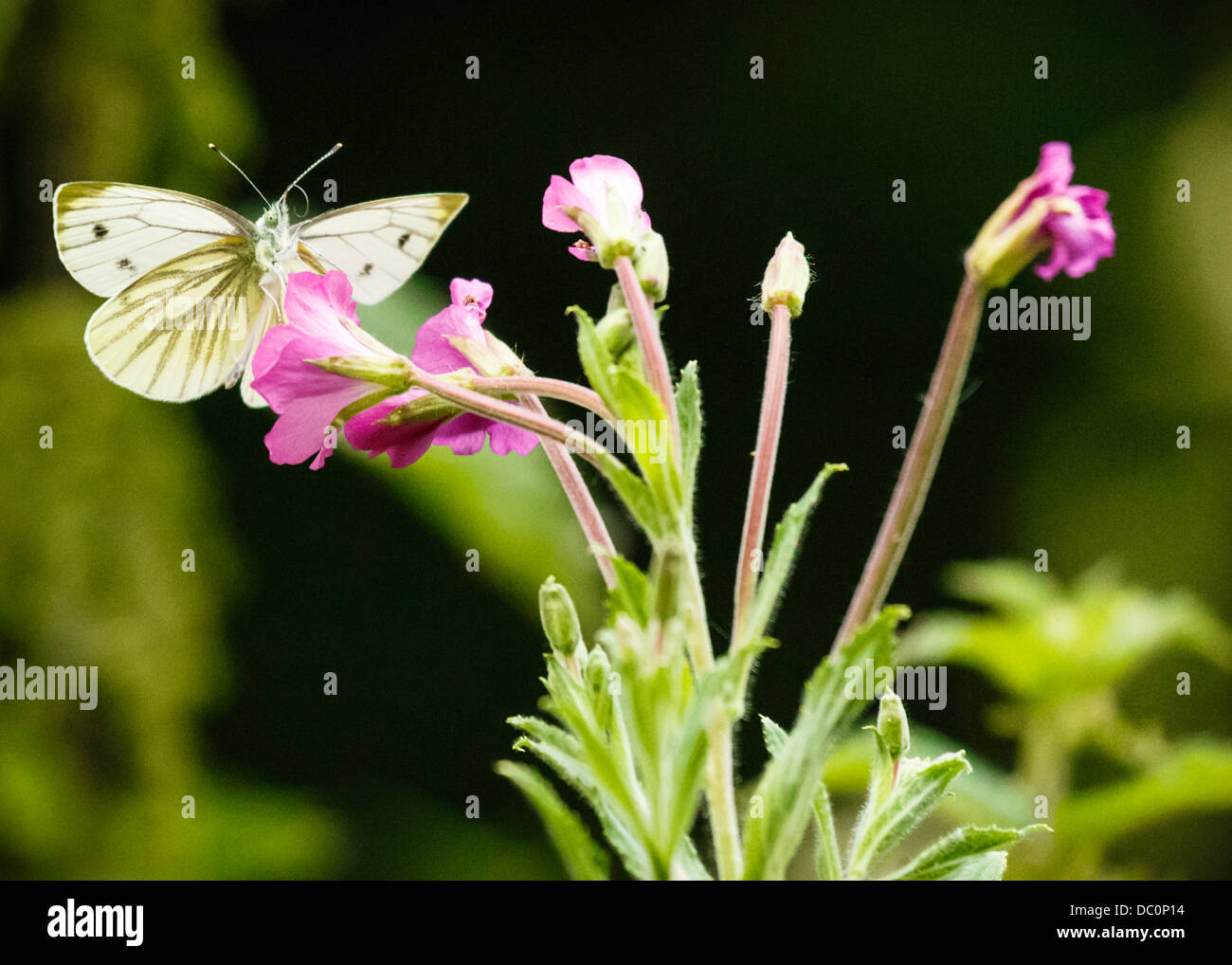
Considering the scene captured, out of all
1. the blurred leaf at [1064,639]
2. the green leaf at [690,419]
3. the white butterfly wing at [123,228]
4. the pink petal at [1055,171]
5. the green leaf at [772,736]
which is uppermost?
the white butterfly wing at [123,228]

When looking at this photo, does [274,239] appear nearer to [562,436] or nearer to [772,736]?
[562,436]

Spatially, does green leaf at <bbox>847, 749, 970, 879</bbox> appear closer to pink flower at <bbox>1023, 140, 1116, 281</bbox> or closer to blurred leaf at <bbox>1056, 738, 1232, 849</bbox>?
pink flower at <bbox>1023, 140, 1116, 281</bbox>

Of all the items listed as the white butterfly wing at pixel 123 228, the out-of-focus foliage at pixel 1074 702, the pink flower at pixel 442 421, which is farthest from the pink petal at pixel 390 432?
the out-of-focus foliage at pixel 1074 702

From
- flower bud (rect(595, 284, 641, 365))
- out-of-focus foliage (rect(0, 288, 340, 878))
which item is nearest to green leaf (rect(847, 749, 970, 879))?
flower bud (rect(595, 284, 641, 365))

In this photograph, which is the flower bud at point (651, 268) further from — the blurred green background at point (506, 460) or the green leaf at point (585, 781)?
the blurred green background at point (506, 460)

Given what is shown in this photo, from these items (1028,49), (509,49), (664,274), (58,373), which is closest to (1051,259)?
(664,274)

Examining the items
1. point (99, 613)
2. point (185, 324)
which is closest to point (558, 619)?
point (185, 324)
